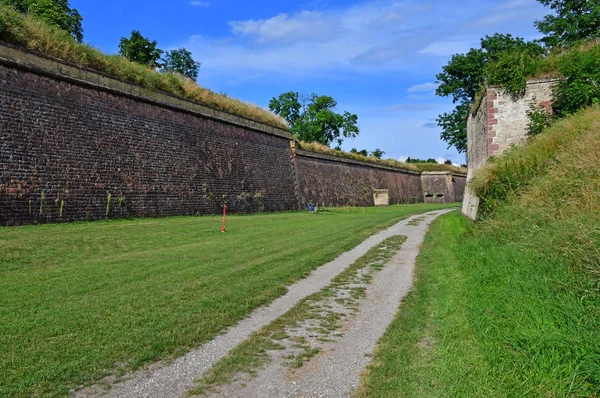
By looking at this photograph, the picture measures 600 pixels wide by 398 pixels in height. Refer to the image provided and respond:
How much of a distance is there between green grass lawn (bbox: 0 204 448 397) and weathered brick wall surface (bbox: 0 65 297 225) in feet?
5.71

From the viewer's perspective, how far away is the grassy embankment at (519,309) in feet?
10.8

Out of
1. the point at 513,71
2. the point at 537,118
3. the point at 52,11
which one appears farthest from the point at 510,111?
the point at 52,11

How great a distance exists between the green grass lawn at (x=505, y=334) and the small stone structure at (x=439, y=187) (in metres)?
51.4

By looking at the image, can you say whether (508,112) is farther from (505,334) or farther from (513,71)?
(505,334)

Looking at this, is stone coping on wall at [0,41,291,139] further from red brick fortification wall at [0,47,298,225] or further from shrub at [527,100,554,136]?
shrub at [527,100,554,136]

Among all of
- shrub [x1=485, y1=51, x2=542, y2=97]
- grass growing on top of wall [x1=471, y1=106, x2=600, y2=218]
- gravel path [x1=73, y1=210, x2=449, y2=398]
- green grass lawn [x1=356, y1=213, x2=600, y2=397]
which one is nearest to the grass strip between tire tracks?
gravel path [x1=73, y1=210, x2=449, y2=398]

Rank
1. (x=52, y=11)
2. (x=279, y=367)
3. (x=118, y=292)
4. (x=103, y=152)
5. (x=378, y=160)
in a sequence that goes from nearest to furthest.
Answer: (x=279, y=367) < (x=118, y=292) < (x=103, y=152) < (x=52, y=11) < (x=378, y=160)

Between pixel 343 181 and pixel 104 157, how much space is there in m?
24.7

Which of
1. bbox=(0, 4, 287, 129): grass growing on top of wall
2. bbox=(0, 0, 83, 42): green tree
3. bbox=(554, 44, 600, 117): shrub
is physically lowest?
bbox=(554, 44, 600, 117): shrub

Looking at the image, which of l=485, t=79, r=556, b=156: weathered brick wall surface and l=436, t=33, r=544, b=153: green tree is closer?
l=485, t=79, r=556, b=156: weathered brick wall surface

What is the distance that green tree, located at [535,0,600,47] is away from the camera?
3269cm

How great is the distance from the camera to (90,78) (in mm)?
15336

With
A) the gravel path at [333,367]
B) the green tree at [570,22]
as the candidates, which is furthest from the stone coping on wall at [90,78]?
the green tree at [570,22]

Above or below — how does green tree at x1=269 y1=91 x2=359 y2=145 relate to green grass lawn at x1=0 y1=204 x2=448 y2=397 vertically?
above
